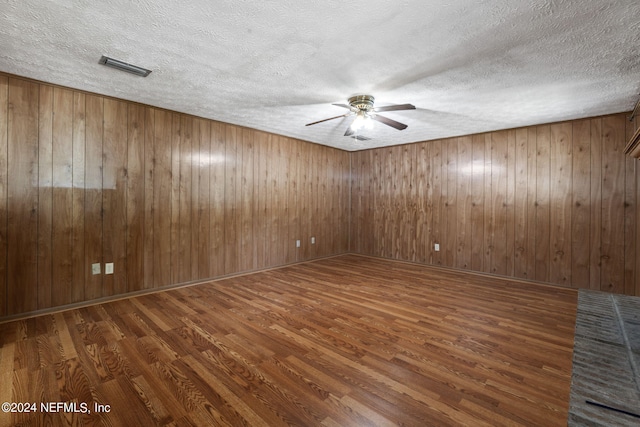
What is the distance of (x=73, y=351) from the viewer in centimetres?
211

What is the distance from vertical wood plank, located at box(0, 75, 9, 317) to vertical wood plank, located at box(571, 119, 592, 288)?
6.48 metres

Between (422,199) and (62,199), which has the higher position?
(422,199)

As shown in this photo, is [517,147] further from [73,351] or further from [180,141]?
[73,351]

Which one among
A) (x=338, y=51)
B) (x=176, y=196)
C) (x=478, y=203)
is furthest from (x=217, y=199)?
(x=478, y=203)

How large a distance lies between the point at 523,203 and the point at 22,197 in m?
6.11

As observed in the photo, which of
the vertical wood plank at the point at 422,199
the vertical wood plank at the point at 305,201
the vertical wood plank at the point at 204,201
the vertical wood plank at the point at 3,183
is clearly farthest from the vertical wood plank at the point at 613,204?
the vertical wood plank at the point at 3,183

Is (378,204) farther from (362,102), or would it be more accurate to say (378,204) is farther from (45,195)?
(45,195)

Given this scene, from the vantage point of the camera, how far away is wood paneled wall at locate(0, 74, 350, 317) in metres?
2.73

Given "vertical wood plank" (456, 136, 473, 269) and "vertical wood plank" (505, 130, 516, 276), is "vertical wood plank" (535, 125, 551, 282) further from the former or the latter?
"vertical wood plank" (456, 136, 473, 269)

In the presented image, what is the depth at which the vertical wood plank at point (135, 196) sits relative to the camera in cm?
336

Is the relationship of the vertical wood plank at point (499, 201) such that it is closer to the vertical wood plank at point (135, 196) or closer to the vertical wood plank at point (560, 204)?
the vertical wood plank at point (560, 204)

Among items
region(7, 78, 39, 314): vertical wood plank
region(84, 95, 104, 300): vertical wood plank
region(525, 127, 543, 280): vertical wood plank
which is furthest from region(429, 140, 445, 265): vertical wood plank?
region(7, 78, 39, 314): vertical wood plank

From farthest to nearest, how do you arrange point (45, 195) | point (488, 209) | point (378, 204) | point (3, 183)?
point (378, 204)
point (488, 209)
point (45, 195)
point (3, 183)

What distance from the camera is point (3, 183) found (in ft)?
8.66
